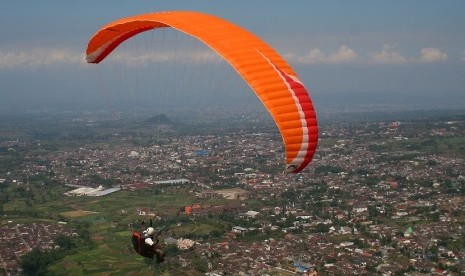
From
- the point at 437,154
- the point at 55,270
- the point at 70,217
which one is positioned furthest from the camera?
→ the point at 437,154

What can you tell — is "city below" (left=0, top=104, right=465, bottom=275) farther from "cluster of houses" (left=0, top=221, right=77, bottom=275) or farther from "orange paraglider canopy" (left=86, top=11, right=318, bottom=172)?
"orange paraglider canopy" (left=86, top=11, right=318, bottom=172)

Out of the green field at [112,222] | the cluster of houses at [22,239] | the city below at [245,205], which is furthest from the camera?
the city below at [245,205]

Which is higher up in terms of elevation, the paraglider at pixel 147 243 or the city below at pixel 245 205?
the paraglider at pixel 147 243

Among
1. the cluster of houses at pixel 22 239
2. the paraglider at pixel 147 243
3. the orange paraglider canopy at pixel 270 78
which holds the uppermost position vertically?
the orange paraglider canopy at pixel 270 78

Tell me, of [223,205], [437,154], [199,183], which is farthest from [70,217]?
[437,154]

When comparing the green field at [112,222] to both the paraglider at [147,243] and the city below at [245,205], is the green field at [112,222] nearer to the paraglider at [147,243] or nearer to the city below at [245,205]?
the city below at [245,205]

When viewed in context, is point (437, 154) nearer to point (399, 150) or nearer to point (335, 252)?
point (399, 150)

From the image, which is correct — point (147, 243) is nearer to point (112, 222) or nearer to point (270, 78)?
point (270, 78)

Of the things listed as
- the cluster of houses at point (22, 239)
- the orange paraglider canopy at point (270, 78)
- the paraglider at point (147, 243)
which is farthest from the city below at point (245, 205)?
the orange paraglider canopy at point (270, 78)

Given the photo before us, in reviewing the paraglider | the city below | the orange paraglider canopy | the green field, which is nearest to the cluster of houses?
the city below
